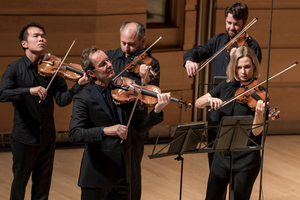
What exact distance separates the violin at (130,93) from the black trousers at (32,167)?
2.75ft

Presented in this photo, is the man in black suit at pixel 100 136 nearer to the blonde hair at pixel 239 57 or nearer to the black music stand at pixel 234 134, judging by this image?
the black music stand at pixel 234 134

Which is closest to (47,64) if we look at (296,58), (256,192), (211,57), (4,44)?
(211,57)

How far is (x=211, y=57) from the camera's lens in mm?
3457

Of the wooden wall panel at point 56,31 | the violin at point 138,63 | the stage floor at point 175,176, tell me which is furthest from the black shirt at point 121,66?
the wooden wall panel at point 56,31

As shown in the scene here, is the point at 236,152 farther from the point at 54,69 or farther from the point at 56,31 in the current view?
the point at 56,31

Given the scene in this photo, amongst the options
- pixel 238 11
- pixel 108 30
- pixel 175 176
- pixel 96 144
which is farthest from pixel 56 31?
pixel 96 144

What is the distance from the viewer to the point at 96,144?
234cm

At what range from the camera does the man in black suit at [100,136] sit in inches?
89.7

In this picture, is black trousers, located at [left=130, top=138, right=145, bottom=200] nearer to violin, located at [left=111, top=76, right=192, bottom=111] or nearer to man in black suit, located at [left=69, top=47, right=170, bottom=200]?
violin, located at [left=111, top=76, right=192, bottom=111]

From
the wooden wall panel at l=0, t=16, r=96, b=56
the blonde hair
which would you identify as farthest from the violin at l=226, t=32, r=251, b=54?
the wooden wall panel at l=0, t=16, r=96, b=56

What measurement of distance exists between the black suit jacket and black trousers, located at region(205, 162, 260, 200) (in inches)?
32.6

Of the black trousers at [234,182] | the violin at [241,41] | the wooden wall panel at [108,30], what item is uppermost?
the wooden wall panel at [108,30]

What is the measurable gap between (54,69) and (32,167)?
Answer: 710 millimetres

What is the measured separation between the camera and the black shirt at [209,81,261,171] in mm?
2891
